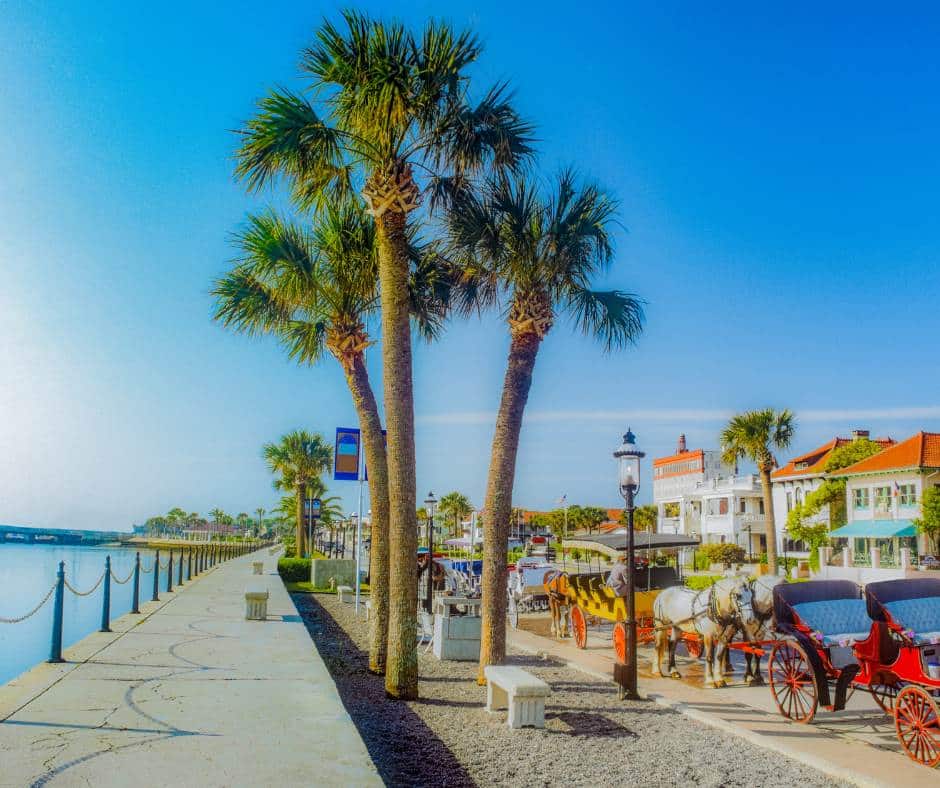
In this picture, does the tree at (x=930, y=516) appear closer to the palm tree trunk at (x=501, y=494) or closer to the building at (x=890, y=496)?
the building at (x=890, y=496)

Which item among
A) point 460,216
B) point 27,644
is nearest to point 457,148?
point 460,216

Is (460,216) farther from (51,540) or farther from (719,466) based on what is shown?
(51,540)

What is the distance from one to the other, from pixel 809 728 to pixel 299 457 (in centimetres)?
5075

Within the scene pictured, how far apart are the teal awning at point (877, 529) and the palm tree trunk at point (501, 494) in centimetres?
3739

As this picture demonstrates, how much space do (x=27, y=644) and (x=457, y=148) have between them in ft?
49.8

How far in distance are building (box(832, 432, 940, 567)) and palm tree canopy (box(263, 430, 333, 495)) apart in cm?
3341

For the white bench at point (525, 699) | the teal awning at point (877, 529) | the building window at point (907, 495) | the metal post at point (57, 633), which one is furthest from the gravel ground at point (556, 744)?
the building window at point (907, 495)

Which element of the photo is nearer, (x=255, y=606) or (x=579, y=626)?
(x=579, y=626)

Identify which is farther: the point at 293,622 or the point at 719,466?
the point at 719,466

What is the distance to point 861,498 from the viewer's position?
47.1m

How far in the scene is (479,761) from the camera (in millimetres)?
7277

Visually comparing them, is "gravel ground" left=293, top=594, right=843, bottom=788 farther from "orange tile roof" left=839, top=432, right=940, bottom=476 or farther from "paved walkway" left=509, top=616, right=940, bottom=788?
"orange tile roof" left=839, top=432, right=940, bottom=476

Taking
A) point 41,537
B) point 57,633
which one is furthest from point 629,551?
point 41,537

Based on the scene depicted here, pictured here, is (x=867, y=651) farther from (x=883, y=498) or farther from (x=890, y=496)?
(x=883, y=498)
